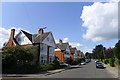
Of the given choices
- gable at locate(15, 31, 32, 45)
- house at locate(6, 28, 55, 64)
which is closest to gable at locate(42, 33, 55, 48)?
house at locate(6, 28, 55, 64)

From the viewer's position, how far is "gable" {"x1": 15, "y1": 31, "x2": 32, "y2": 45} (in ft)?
116

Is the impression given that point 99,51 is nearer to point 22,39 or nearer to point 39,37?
point 39,37

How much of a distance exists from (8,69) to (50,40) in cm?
1934

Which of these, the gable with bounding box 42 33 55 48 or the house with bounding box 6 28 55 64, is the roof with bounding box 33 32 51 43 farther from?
the gable with bounding box 42 33 55 48

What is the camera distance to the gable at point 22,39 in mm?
35375

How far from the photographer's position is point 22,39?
36219 millimetres

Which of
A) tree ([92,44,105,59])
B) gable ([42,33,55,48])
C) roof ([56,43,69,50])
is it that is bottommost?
tree ([92,44,105,59])

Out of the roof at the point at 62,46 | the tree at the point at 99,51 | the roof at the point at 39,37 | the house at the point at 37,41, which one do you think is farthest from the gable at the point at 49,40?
the tree at the point at 99,51

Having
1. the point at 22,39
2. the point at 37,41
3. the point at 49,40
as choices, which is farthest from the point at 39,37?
the point at 22,39

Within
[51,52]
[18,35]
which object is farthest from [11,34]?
[51,52]

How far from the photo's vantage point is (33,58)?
24.3 meters

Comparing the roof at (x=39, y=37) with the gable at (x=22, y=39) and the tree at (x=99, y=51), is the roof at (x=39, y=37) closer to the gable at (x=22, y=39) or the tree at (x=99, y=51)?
the gable at (x=22, y=39)

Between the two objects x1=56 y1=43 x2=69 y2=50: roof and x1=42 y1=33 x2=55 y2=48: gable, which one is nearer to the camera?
x1=42 y1=33 x2=55 y2=48: gable

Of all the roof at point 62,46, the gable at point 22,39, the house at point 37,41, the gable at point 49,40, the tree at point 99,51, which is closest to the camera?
the house at point 37,41
